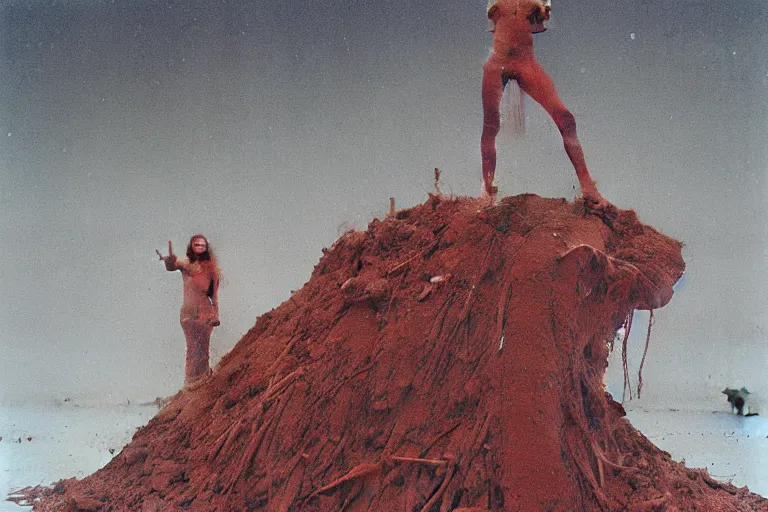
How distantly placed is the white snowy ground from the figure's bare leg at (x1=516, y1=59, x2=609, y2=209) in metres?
2.29

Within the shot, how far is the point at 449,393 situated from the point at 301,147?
248cm

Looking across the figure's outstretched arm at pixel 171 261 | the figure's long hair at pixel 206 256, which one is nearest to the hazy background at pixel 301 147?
the figure's long hair at pixel 206 256

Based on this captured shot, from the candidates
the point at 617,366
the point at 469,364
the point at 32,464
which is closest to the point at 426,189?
the point at 469,364

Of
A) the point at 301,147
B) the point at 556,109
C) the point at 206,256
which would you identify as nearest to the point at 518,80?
the point at 556,109

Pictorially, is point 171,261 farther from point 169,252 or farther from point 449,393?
point 449,393

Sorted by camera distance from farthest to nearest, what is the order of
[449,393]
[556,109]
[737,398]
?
[737,398], [556,109], [449,393]

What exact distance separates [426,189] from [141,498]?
222 cm

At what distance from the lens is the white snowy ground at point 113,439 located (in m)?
4.16

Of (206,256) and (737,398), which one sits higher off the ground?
(206,256)

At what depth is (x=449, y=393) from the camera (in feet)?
8.30

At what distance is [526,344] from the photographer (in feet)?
8.13

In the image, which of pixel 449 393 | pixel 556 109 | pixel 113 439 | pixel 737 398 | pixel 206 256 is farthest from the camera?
pixel 737 398

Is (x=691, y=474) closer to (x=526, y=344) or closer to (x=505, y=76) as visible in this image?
(x=526, y=344)

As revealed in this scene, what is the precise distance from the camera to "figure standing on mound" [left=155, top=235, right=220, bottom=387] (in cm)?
451
